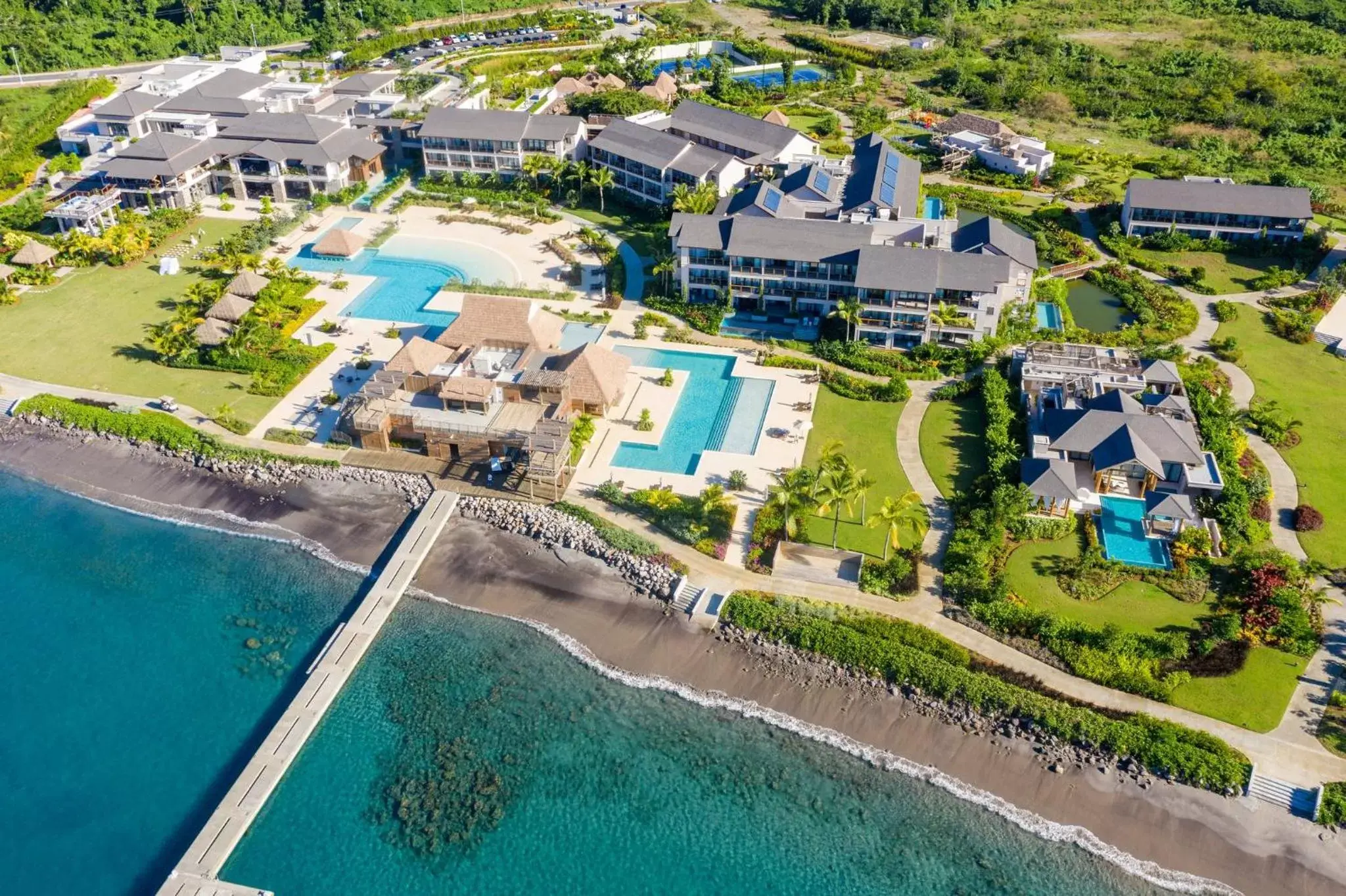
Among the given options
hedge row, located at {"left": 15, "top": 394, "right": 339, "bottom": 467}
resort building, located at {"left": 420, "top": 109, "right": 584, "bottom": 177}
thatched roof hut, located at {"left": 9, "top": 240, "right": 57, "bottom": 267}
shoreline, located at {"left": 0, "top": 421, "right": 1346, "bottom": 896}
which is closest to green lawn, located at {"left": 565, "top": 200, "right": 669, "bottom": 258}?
resort building, located at {"left": 420, "top": 109, "right": 584, "bottom": 177}

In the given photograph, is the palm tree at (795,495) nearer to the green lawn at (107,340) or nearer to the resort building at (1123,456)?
the resort building at (1123,456)

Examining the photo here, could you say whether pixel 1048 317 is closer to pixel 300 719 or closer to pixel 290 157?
pixel 300 719

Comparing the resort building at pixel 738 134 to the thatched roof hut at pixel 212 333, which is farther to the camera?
the resort building at pixel 738 134

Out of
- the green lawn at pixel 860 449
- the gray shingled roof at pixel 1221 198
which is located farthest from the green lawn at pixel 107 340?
the gray shingled roof at pixel 1221 198

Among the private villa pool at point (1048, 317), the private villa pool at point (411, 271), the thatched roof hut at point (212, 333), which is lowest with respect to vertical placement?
the private villa pool at point (1048, 317)

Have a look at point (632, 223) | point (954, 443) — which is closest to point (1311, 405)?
point (954, 443)

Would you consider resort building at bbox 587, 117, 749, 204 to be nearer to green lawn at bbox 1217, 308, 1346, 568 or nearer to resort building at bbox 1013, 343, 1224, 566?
resort building at bbox 1013, 343, 1224, 566
